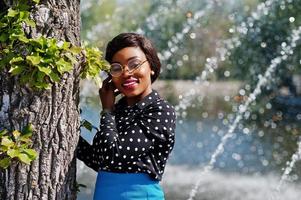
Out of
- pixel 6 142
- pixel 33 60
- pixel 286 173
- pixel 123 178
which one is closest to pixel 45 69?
pixel 33 60

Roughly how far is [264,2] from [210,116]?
375cm

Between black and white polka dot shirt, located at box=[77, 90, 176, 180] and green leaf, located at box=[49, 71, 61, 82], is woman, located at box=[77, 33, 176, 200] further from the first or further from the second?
green leaf, located at box=[49, 71, 61, 82]

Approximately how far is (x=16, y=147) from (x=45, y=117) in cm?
15

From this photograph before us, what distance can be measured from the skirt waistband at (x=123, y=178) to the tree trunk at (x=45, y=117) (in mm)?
153

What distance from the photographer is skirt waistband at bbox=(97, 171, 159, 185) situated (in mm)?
2451

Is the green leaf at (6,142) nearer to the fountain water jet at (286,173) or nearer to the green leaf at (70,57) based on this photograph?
the green leaf at (70,57)

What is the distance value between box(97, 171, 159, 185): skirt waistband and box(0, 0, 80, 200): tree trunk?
153 mm

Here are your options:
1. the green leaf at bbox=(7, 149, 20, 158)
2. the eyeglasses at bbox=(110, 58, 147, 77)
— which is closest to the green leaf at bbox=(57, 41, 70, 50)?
the eyeglasses at bbox=(110, 58, 147, 77)

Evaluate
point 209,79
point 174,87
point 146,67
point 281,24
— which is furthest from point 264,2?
point 146,67

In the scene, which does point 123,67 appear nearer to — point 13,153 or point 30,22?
point 30,22

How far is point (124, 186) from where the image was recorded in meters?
2.45

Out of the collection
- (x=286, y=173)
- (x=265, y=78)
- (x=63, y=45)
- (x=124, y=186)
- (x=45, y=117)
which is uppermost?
(x=265, y=78)

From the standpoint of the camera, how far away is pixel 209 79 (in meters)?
27.2

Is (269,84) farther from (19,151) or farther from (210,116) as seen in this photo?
(19,151)
